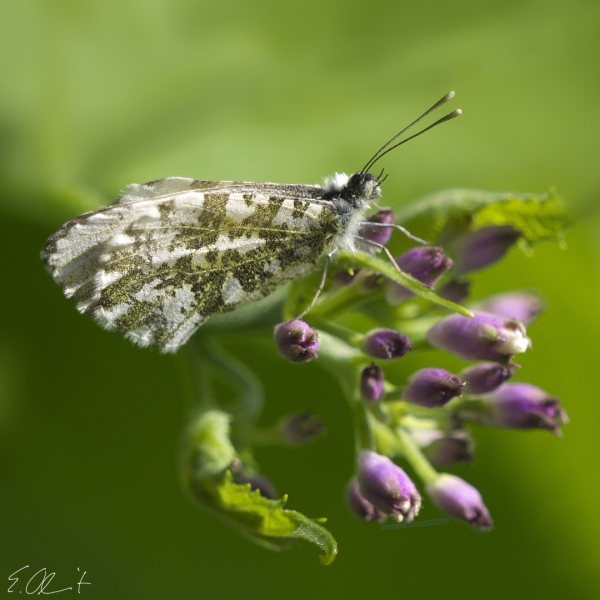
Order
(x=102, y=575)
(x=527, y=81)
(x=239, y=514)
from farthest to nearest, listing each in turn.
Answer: (x=527, y=81) → (x=102, y=575) → (x=239, y=514)

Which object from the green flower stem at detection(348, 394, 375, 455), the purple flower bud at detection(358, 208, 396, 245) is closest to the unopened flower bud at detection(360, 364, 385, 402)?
the green flower stem at detection(348, 394, 375, 455)

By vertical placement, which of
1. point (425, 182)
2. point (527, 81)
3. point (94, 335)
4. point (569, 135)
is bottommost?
point (94, 335)

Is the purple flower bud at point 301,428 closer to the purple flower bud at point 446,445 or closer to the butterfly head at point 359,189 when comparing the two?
the purple flower bud at point 446,445

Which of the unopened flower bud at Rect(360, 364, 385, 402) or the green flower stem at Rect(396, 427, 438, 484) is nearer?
the unopened flower bud at Rect(360, 364, 385, 402)

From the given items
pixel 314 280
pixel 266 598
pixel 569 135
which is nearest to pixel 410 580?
pixel 266 598

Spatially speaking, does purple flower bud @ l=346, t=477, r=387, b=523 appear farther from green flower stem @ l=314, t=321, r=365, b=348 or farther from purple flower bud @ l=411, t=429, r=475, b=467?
green flower stem @ l=314, t=321, r=365, b=348

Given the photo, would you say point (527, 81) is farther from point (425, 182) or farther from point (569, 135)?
point (425, 182)

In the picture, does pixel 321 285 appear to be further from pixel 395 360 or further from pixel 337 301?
pixel 395 360
